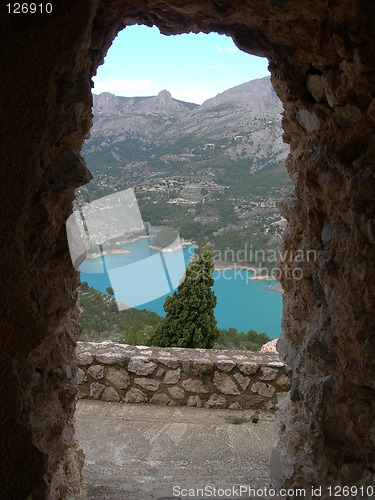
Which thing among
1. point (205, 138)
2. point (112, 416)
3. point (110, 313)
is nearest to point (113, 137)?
point (205, 138)

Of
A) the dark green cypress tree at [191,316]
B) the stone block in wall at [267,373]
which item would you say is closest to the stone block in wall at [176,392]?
the stone block in wall at [267,373]

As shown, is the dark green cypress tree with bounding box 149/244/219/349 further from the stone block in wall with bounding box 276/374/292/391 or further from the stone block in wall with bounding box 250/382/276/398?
the stone block in wall with bounding box 276/374/292/391

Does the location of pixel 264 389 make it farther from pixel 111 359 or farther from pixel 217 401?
pixel 111 359

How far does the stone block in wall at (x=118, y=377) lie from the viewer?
418 cm

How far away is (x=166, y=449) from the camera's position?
11.5 ft

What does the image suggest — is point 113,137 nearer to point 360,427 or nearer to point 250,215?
point 250,215

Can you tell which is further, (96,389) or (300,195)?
(96,389)

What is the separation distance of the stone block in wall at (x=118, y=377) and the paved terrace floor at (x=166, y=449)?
0.62 ft

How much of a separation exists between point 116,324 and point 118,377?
3416 millimetres

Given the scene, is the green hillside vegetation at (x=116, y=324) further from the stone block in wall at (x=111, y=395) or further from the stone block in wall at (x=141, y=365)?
the stone block in wall at (x=141, y=365)

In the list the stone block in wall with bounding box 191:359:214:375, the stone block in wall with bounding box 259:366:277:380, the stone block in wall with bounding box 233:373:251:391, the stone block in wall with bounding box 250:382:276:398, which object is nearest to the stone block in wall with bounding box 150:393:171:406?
the stone block in wall with bounding box 191:359:214:375

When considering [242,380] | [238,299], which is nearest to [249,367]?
[242,380]

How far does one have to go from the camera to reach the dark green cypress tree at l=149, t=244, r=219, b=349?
205 inches

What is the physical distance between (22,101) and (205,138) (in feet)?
58.1
